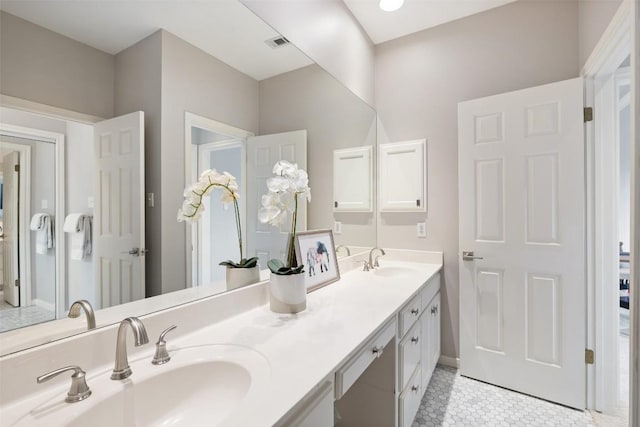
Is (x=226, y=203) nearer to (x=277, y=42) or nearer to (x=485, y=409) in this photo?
(x=277, y=42)

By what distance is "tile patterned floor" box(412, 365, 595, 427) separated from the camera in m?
1.70

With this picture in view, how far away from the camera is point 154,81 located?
38.7 inches

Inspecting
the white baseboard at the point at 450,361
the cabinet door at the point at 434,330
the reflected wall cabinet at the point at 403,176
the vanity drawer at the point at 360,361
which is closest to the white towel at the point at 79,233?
the vanity drawer at the point at 360,361

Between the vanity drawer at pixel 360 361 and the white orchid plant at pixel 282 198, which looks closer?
the vanity drawer at pixel 360 361

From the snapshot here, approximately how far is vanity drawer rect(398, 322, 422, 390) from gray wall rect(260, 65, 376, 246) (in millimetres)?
779

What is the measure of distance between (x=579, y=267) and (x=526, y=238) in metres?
0.31

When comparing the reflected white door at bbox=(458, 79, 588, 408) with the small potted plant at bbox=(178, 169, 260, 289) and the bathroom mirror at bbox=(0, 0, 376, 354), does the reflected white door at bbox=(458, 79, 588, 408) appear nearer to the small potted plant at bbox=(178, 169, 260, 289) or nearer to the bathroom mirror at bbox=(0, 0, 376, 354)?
the bathroom mirror at bbox=(0, 0, 376, 354)

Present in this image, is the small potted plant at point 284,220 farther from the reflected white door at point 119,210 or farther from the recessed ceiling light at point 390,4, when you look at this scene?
the recessed ceiling light at point 390,4

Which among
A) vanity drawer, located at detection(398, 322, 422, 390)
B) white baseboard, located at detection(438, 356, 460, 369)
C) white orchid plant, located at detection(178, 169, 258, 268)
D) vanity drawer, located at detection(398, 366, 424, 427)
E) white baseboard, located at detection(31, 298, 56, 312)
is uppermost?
white orchid plant, located at detection(178, 169, 258, 268)

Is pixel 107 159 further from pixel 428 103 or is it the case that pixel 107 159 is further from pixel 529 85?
pixel 529 85

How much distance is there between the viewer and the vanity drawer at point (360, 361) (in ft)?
2.98

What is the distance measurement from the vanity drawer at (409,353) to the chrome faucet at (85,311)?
3.87ft

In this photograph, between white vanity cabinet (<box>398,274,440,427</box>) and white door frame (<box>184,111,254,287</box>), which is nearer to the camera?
white door frame (<box>184,111,254,287</box>)

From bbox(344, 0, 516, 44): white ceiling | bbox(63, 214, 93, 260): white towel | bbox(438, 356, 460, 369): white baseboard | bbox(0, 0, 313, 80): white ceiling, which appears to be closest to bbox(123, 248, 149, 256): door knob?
bbox(63, 214, 93, 260): white towel
